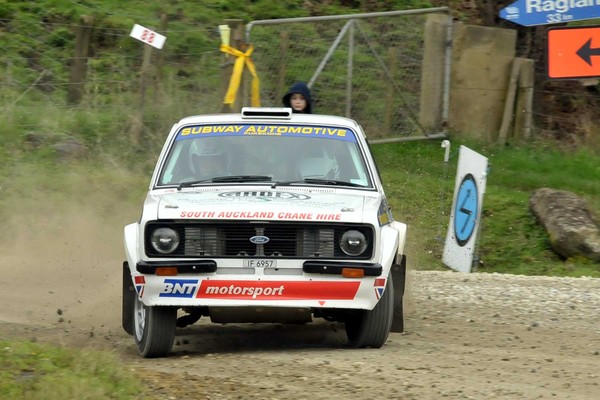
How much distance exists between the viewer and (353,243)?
7.70 metres

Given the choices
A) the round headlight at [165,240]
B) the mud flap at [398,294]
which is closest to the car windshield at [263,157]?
the mud flap at [398,294]

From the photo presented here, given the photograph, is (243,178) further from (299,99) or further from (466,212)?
(466,212)

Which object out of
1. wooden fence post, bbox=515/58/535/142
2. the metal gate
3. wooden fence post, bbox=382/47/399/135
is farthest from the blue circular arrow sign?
wooden fence post, bbox=515/58/535/142

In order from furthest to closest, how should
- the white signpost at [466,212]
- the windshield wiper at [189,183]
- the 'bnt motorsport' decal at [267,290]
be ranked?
the white signpost at [466,212]
the windshield wiper at [189,183]
the 'bnt motorsport' decal at [267,290]

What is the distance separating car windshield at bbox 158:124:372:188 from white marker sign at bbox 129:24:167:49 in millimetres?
6726

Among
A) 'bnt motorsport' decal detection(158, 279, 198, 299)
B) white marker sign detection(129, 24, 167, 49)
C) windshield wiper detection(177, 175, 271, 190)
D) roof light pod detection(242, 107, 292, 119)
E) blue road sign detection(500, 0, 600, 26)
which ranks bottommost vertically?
'bnt motorsport' decal detection(158, 279, 198, 299)

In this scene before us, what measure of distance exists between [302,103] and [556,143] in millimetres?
7951

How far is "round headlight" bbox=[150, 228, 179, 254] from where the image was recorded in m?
7.71

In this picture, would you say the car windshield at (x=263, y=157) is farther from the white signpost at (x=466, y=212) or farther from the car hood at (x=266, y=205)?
the white signpost at (x=466, y=212)

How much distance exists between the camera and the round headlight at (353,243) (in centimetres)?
771

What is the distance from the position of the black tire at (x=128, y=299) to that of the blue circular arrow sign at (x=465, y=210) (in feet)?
19.6

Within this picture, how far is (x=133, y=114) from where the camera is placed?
17.0m

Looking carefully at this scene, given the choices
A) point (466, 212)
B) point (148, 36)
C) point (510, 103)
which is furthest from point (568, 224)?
point (148, 36)

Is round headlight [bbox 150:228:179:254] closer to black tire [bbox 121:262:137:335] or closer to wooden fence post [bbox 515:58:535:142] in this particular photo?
black tire [bbox 121:262:137:335]
